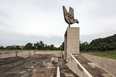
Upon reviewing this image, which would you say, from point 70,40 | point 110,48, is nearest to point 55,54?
point 70,40

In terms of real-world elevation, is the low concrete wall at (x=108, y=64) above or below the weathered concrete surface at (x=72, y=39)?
below

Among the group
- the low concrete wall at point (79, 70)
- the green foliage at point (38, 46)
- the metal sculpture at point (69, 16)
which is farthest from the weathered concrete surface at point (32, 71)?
the green foliage at point (38, 46)

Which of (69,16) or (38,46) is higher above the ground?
(69,16)

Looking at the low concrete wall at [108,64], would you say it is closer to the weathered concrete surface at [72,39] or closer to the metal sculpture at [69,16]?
the weathered concrete surface at [72,39]

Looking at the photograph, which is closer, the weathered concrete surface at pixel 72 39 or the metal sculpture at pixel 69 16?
the weathered concrete surface at pixel 72 39

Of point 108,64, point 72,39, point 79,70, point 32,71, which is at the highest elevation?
point 72,39

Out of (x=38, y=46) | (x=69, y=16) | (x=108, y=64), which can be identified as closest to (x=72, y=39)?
(x=69, y=16)

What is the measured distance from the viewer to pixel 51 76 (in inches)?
244

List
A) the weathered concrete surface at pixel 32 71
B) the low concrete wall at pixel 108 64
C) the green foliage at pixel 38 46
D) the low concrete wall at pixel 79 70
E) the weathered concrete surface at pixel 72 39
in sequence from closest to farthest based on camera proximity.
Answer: the low concrete wall at pixel 79 70 < the low concrete wall at pixel 108 64 < the weathered concrete surface at pixel 32 71 < the weathered concrete surface at pixel 72 39 < the green foliage at pixel 38 46

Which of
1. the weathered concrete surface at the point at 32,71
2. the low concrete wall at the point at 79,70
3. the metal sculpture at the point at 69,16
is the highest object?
the metal sculpture at the point at 69,16

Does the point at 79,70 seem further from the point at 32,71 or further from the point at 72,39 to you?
the point at 72,39

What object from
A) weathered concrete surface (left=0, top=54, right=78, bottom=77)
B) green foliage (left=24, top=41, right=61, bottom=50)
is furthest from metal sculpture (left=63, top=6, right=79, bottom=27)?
green foliage (left=24, top=41, right=61, bottom=50)

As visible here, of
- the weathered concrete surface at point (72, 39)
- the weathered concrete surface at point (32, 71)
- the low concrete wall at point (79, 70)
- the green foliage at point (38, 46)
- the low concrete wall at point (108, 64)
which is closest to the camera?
the low concrete wall at point (79, 70)

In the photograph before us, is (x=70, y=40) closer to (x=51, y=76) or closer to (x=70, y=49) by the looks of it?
(x=70, y=49)
